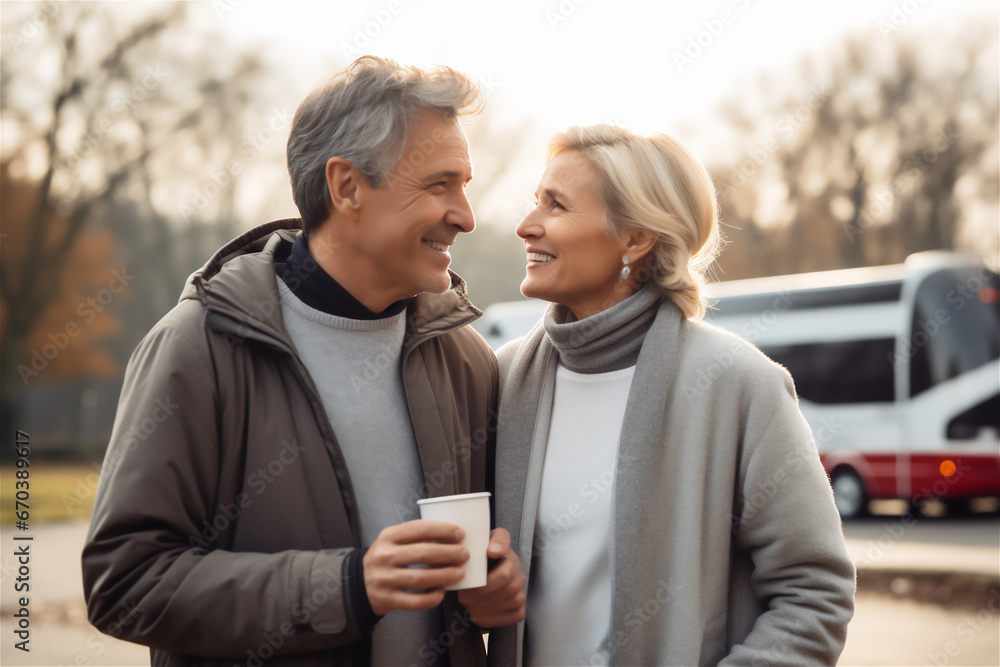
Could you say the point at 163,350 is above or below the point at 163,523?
above

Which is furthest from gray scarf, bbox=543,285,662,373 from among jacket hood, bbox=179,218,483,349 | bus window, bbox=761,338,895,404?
bus window, bbox=761,338,895,404

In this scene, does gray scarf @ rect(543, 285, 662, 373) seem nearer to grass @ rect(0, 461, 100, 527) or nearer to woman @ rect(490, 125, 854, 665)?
woman @ rect(490, 125, 854, 665)

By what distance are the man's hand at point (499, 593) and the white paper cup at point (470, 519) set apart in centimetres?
9

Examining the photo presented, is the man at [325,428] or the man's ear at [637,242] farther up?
the man's ear at [637,242]

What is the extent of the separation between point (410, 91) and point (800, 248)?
2543cm

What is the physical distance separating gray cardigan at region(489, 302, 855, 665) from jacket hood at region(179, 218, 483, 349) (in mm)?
615

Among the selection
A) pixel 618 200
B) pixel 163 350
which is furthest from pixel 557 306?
pixel 163 350

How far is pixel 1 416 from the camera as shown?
75.9 ft

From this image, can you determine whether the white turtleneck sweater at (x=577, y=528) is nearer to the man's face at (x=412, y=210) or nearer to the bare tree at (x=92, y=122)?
the man's face at (x=412, y=210)

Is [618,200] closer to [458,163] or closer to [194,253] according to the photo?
[458,163]

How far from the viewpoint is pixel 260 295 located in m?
2.26

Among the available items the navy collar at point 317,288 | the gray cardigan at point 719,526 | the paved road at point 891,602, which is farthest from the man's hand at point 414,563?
the paved road at point 891,602

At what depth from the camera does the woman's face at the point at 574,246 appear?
2666mm

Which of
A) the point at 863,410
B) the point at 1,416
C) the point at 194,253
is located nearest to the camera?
the point at 863,410
